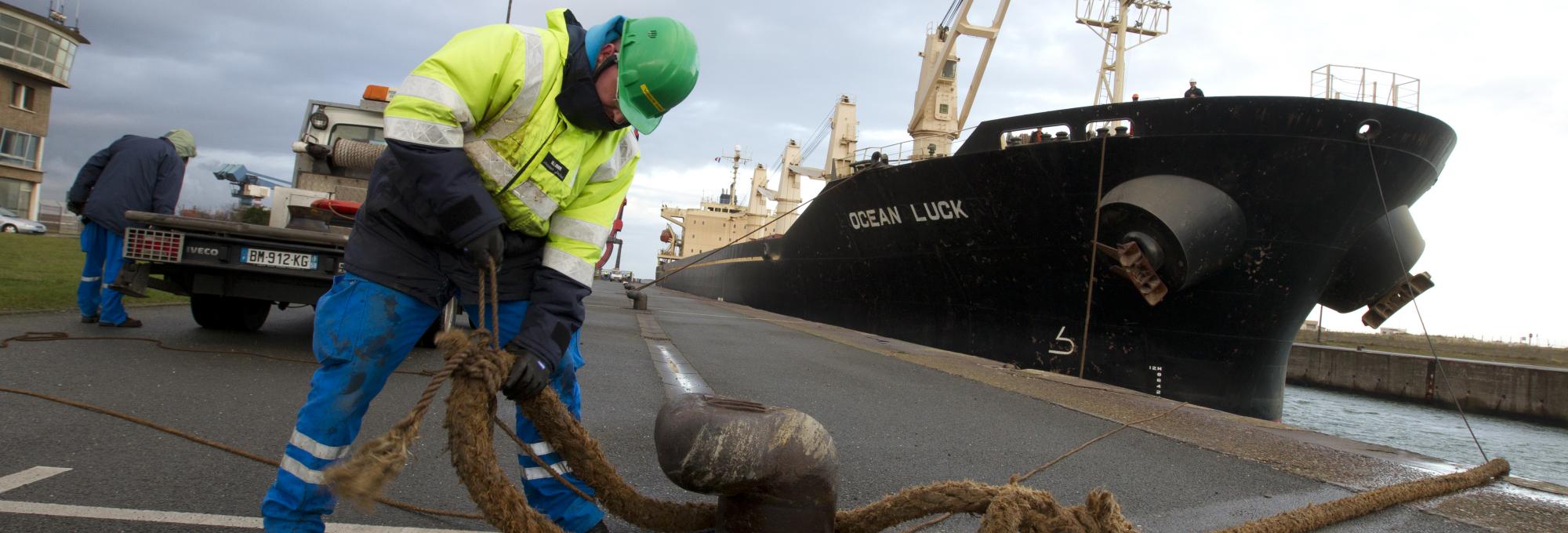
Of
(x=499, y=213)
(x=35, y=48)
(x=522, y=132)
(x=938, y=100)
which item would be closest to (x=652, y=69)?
(x=522, y=132)

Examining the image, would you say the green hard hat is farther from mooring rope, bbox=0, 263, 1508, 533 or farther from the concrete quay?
the concrete quay

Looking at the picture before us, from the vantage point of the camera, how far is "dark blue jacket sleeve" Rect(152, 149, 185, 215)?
596 centimetres

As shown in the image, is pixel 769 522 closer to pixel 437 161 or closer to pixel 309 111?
pixel 437 161

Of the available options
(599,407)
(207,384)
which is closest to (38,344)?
(207,384)

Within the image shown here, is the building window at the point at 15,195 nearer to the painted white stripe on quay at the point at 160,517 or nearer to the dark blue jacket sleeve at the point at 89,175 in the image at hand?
the dark blue jacket sleeve at the point at 89,175

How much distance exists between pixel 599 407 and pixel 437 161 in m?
2.62

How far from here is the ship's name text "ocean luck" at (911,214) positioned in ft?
35.2

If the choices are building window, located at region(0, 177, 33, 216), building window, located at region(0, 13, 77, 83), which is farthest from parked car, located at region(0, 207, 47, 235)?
building window, located at region(0, 13, 77, 83)

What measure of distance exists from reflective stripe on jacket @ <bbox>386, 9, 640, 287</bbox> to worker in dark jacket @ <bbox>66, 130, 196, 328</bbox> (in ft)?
17.5

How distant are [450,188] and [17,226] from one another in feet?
112

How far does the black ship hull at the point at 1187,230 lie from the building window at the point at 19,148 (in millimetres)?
38311

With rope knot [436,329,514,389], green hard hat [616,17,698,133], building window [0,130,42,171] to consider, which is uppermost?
building window [0,130,42,171]

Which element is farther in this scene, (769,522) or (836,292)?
(836,292)

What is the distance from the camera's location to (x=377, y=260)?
196cm
